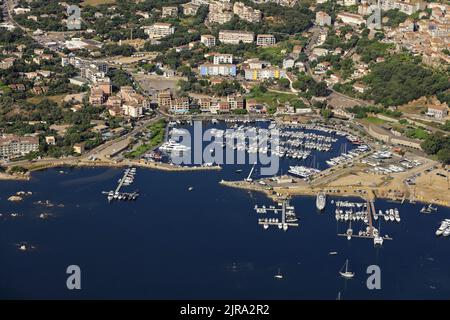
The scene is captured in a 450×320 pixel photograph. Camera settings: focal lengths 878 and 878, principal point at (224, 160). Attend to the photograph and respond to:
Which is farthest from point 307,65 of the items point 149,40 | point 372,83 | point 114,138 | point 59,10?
point 59,10

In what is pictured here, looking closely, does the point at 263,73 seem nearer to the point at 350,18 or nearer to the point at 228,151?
the point at 350,18

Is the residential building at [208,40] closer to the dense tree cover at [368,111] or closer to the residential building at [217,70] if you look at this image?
the residential building at [217,70]

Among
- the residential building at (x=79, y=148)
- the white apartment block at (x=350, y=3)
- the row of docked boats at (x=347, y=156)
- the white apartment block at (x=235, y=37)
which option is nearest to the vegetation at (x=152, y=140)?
the residential building at (x=79, y=148)

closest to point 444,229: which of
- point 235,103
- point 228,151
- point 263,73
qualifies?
point 228,151

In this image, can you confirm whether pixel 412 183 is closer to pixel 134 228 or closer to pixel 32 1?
pixel 134 228

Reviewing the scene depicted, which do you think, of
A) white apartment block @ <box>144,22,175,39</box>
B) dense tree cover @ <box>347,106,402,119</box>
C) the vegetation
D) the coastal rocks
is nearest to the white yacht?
the vegetation

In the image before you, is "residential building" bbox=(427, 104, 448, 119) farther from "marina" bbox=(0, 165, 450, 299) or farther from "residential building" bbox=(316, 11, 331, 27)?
"residential building" bbox=(316, 11, 331, 27)
